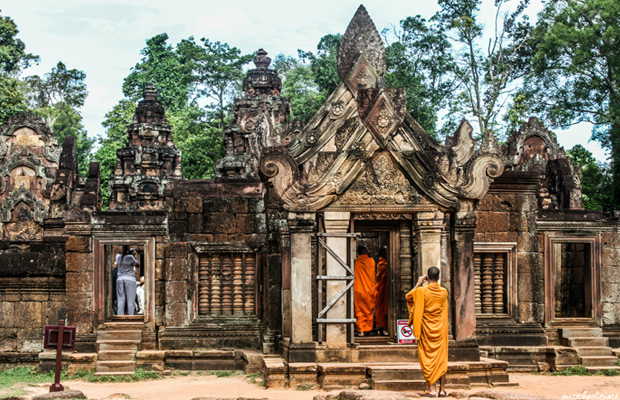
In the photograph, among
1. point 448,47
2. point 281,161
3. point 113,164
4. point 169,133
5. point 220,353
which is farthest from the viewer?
point 113,164

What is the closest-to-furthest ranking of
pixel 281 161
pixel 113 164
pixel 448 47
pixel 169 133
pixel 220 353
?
pixel 281 161 → pixel 220 353 → pixel 169 133 → pixel 448 47 → pixel 113 164

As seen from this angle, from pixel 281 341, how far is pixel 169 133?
839 inches

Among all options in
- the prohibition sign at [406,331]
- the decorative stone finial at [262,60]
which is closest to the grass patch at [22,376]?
the prohibition sign at [406,331]

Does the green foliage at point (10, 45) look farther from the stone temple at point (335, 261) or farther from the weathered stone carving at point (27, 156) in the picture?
the stone temple at point (335, 261)

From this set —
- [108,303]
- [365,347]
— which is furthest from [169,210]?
[365,347]

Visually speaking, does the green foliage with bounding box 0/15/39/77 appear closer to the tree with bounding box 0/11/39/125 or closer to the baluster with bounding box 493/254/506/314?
the tree with bounding box 0/11/39/125

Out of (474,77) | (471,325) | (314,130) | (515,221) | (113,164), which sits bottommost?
(471,325)

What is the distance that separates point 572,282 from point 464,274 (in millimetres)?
4403

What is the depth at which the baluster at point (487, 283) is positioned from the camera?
46.0 ft

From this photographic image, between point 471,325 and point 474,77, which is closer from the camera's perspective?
point 471,325

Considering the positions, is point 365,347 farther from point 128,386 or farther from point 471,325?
point 128,386

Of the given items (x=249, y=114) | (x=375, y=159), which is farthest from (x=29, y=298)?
(x=249, y=114)

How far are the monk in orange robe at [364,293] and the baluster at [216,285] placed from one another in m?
2.34

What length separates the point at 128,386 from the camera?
1216cm
